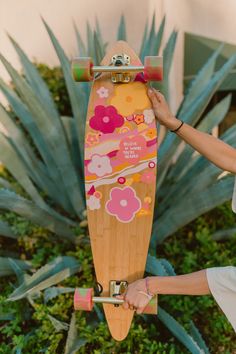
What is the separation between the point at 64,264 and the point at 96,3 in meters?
1.92

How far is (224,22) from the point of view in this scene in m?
3.31

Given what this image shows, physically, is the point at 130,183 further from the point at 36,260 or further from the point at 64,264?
the point at 36,260

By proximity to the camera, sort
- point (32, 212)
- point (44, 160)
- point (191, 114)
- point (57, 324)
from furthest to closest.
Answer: point (44, 160) < point (191, 114) < point (32, 212) < point (57, 324)

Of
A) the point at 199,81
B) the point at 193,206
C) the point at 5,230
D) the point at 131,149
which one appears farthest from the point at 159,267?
the point at 199,81

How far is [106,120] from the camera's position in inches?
60.5

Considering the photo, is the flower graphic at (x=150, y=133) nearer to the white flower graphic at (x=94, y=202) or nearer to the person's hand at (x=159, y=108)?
the person's hand at (x=159, y=108)

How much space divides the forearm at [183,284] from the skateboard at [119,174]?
0.41 feet

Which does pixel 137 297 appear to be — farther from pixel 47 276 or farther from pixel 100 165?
pixel 47 276

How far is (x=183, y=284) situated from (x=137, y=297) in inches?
5.3

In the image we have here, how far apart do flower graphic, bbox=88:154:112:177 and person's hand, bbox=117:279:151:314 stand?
0.34m

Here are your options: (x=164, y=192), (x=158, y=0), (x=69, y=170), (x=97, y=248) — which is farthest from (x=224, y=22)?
(x=97, y=248)

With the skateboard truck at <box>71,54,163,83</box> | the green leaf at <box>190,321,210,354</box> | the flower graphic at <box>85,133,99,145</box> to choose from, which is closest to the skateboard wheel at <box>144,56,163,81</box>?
the skateboard truck at <box>71,54,163,83</box>

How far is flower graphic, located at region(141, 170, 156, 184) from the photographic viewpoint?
1523mm

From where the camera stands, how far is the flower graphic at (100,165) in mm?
1523
